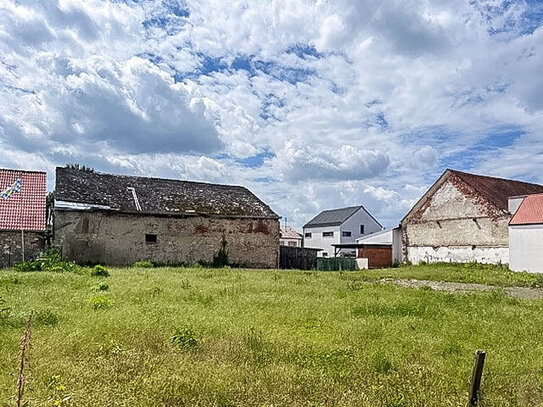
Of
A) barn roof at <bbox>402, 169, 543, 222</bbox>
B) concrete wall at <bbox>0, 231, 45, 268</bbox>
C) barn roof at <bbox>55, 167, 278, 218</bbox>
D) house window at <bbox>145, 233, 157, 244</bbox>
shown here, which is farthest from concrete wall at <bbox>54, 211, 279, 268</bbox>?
barn roof at <bbox>402, 169, 543, 222</bbox>

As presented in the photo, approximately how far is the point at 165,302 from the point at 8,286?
525cm

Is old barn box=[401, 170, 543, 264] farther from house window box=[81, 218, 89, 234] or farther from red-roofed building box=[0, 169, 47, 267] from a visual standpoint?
red-roofed building box=[0, 169, 47, 267]

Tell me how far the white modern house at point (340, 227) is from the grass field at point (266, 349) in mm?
42345

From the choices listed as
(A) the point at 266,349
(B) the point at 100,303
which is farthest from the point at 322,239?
(A) the point at 266,349

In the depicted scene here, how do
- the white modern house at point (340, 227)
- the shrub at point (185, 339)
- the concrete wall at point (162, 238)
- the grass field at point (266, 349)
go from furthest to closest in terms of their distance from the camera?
1. the white modern house at point (340, 227)
2. the concrete wall at point (162, 238)
3. the shrub at point (185, 339)
4. the grass field at point (266, 349)

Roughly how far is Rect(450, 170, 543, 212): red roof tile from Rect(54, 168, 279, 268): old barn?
1329 centimetres

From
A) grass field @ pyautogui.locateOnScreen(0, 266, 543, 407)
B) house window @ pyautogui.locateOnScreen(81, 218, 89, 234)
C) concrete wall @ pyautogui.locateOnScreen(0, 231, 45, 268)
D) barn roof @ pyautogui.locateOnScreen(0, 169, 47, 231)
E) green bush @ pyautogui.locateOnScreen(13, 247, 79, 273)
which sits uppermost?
barn roof @ pyautogui.locateOnScreen(0, 169, 47, 231)

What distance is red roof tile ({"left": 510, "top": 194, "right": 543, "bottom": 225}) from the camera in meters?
24.3

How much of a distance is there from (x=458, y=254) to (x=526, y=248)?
5.49 metres

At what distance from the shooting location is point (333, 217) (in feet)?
187

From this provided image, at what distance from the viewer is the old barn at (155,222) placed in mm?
24344

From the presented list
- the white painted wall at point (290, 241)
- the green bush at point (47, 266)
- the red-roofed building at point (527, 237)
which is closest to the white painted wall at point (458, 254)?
the red-roofed building at point (527, 237)

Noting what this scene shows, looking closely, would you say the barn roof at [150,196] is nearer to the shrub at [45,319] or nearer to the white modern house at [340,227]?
the shrub at [45,319]

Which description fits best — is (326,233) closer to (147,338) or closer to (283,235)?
(283,235)
